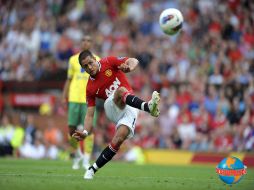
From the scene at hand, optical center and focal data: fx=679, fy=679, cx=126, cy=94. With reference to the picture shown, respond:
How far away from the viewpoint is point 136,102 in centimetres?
1100

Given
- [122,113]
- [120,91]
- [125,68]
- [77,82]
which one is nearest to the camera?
[125,68]

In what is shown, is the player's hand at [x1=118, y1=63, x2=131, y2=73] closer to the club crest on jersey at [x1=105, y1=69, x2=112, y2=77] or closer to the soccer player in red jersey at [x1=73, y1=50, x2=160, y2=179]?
the soccer player in red jersey at [x1=73, y1=50, x2=160, y2=179]

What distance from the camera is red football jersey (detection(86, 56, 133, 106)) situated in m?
11.7

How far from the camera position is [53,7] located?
31094mm

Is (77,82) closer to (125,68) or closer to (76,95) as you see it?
(76,95)

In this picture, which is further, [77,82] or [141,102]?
[77,82]

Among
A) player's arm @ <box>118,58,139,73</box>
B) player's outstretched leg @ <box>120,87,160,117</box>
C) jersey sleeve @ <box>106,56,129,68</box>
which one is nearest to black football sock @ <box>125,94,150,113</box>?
player's outstretched leg @ <box>120,87,160,117</box>

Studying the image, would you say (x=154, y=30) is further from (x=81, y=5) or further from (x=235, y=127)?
(x=235, y=127)

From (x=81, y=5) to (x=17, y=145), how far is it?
892 centimetres

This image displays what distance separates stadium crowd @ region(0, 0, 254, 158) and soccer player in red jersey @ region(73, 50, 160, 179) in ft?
27.2

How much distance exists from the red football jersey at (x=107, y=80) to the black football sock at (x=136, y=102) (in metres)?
0.54

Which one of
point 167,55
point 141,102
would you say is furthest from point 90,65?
point 167,55

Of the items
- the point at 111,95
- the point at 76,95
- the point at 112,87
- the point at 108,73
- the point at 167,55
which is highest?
the point at 167,55

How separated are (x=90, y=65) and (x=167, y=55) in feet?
43.5
